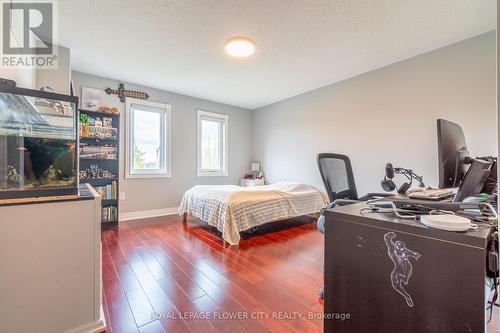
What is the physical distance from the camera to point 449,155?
1152mm

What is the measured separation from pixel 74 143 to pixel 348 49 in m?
2.93

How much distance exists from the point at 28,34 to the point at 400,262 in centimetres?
357

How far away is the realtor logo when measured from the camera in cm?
181

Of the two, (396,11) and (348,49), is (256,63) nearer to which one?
(348,49)

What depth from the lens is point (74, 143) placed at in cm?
137

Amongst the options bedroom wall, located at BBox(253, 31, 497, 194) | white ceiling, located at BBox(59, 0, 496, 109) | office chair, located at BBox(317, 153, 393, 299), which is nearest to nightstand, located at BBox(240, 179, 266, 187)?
bedroom wall, located at BBox(253, 31, 497, 194)

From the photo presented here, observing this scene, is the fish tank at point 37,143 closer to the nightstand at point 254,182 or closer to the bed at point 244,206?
the bed at point 244,206

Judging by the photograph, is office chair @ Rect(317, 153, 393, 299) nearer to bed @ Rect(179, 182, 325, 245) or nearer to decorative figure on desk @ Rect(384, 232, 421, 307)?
decorative figure on desk @ Rect(384, 232, 421, 307)

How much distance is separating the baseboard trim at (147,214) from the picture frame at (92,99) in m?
1.84

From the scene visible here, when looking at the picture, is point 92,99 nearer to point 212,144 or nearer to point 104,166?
point 104,166

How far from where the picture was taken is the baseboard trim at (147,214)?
3.89m

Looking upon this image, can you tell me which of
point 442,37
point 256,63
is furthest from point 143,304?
point 442,37

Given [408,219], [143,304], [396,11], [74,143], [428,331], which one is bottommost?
[143,304]

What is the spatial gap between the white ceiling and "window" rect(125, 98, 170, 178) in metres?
0.68
